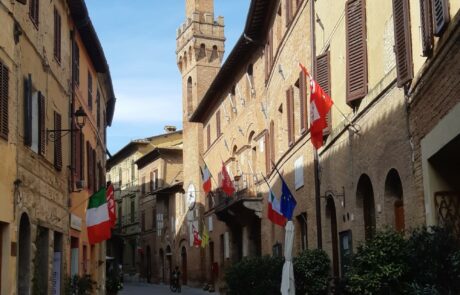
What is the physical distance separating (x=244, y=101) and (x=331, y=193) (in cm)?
1500

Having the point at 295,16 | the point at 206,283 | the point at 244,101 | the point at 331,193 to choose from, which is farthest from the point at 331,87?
the point at 206,283

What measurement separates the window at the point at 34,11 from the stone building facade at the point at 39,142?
0.02 m

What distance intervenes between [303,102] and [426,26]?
9.79m

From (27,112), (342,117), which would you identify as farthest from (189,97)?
(27,112)

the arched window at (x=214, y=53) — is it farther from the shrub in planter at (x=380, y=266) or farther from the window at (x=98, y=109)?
the shrub in planter at (x=380, y=266)

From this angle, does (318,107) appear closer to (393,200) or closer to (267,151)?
(393,200)

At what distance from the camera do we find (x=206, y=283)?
41.7 metres

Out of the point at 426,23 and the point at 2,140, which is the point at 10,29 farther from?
the point at 426,23

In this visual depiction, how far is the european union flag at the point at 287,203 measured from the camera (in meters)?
17.6

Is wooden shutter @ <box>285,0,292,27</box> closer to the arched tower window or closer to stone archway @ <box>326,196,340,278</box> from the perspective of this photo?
stone archway @ <box>326,196,340,278</box>

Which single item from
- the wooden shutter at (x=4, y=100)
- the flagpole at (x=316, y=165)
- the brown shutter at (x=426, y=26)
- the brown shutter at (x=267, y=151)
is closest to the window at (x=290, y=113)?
the flagpole at (x=316, y=165)

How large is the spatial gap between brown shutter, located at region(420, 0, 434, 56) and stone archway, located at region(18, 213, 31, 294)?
796cm

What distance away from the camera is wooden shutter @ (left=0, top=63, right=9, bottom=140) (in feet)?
39.3

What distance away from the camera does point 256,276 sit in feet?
57.2
